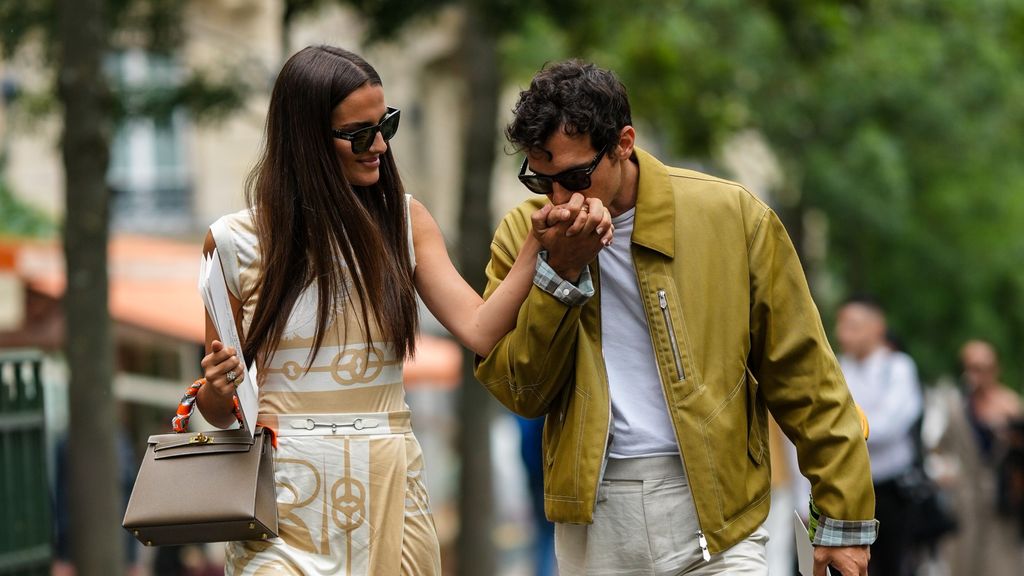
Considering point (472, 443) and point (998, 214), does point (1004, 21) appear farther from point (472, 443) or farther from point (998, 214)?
point (472, 443)

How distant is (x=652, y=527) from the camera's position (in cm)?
430

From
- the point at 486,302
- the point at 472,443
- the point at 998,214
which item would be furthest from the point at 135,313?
the point at 998,214

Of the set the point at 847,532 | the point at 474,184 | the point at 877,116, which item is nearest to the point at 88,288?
the point at 474,184

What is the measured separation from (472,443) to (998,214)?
12265 millimetres

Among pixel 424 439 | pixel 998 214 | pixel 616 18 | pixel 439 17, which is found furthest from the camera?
pixel 998 214

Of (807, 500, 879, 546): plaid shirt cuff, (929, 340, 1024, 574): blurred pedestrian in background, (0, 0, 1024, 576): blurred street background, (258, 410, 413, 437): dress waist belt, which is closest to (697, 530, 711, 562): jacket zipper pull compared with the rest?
(807, 500, 879, 546): plaid shirt cuff

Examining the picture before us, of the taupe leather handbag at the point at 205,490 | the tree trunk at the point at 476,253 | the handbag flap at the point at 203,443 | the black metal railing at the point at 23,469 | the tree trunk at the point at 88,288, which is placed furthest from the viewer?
the tree trunk at the point at 476,253

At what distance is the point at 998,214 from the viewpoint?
22.8m

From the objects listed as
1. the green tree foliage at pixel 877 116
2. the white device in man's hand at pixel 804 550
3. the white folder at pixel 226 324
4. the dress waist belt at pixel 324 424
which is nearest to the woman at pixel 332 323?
the dress waist belt at pixel 324 424

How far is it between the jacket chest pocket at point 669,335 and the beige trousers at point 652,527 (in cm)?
20

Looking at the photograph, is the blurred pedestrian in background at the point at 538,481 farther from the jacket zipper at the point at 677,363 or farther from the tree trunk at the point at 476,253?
the jacket zipper at the point at 677,363

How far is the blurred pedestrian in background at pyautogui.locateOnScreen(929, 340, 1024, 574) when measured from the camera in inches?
447

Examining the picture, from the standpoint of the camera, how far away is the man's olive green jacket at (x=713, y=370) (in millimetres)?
4270

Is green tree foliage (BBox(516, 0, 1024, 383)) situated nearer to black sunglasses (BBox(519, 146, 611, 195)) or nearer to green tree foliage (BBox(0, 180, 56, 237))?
green tree foliage (BBox(0, 180, 56, 237))
